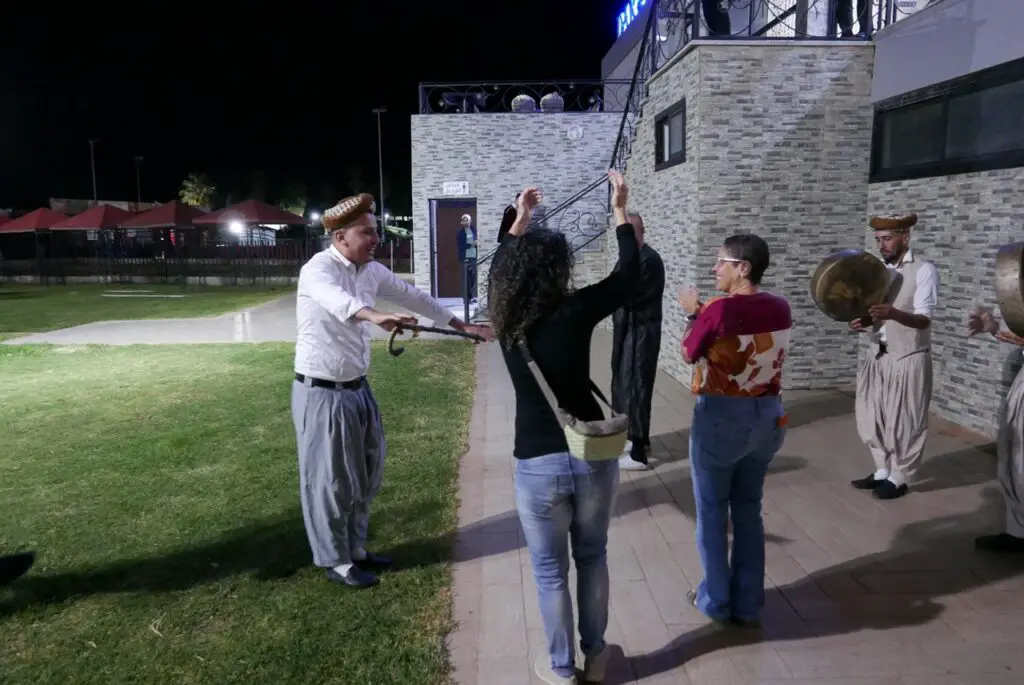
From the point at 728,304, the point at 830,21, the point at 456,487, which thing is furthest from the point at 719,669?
the point at 830,21

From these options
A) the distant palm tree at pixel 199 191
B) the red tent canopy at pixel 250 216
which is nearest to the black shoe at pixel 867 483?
the red tent canopy at pixel 250 216

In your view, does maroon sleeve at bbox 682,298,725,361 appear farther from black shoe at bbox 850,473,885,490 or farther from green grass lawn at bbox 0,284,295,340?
green grass lawn at bbox 0,284,295,340

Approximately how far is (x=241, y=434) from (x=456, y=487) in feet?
8.08

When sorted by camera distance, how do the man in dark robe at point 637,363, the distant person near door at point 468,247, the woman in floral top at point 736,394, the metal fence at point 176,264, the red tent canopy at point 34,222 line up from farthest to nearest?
the metal fence at point 176,264, the red tent canopy at point 34,222, the distant person near door at point 468,247, the man in dark robe at point 637,363, the woman in floral top at point 736,394

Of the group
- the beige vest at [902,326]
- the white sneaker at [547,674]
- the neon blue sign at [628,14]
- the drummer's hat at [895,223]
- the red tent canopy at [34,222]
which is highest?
the neon blue sign at [628,14]

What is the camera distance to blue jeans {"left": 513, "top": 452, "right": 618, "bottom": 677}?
8.55 feet

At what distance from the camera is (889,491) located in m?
4.86

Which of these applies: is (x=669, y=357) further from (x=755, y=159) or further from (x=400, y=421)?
(x=400, y=421)

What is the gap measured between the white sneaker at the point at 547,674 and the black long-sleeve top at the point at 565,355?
3.04 ft

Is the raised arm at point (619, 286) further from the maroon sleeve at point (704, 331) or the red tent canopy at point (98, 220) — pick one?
the red tent canopy at point (98, 220)

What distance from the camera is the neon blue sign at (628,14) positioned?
1969cm

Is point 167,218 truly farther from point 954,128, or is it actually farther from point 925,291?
point 925,291

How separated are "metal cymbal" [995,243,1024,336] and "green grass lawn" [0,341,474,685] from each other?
10.4 ft

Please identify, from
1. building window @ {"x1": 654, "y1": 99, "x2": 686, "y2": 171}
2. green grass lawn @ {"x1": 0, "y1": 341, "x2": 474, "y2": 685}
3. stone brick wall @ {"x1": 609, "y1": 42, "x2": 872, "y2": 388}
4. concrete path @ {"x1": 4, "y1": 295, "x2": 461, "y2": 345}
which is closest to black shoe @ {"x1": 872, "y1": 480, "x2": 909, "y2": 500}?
green grass lawn @ {"x1": 0, "y1": 341, "x2": 474, "y2": 685}
